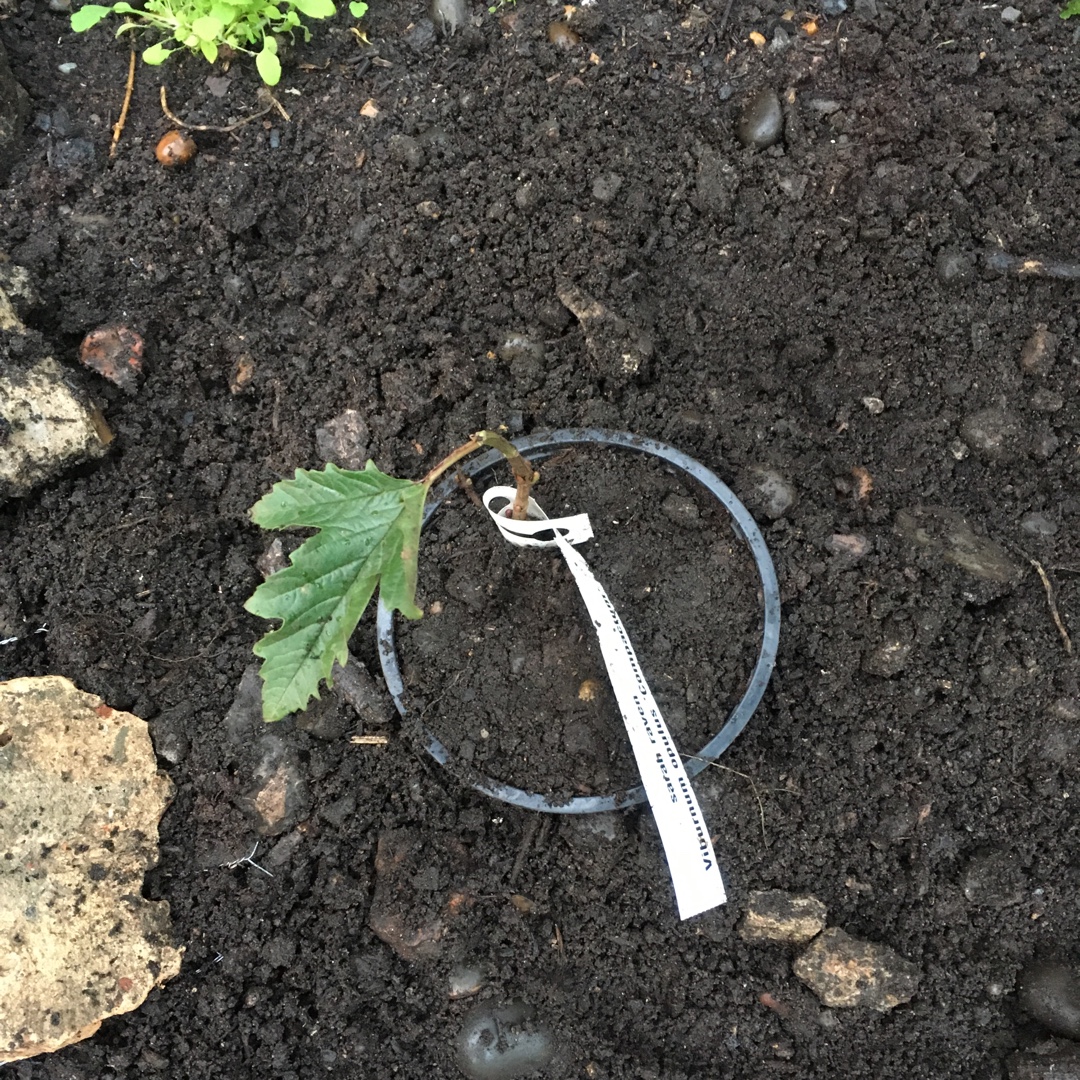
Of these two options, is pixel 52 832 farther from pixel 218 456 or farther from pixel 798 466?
pixel 798 466

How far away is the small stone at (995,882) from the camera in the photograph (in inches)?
72.9

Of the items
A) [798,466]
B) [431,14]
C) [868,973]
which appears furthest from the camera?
[431,14]

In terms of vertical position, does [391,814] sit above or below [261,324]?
below

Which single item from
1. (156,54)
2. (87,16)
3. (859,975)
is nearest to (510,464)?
(859,975)

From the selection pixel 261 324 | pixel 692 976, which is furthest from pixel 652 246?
pixel 692 976

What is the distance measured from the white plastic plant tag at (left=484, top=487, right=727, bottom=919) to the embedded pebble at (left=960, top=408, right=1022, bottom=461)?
0.94 m

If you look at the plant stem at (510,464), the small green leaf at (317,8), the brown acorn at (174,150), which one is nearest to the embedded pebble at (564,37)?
the small green leaf at (317,8)

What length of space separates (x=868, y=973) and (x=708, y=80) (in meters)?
2.09

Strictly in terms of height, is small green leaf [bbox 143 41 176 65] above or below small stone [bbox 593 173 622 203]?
above

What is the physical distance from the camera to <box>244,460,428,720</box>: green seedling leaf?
1413mm

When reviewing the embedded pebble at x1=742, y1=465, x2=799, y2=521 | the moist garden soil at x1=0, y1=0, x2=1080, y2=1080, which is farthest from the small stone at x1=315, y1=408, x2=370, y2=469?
the embedded pebble at x1=742, y1=465, x2=799, y2=521

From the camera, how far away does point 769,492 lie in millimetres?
2008

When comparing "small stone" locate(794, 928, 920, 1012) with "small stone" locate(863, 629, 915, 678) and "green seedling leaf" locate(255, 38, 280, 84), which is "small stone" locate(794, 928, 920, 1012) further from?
"green seedling leaf" locate(255, 38, 280, 84)

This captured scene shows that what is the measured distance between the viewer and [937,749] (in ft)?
6.30
